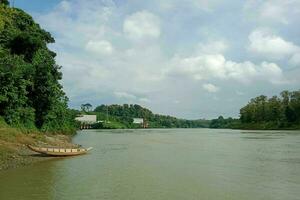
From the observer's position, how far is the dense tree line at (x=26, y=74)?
43.6 m

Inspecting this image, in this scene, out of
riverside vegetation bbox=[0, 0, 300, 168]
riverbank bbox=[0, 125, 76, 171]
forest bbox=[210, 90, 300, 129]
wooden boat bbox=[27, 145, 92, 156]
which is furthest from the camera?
forest bbox=[210, 90, 300, 129]

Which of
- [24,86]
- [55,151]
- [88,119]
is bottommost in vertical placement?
[55,151]

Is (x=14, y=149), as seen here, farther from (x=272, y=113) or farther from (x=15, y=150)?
(x=272, y=113)

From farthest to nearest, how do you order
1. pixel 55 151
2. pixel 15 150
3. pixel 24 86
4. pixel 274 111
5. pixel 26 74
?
pixel 274 111
pixel 26 74
pixel 24 86
pixel 55 151
pixel 15 150

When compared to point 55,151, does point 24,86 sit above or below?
above

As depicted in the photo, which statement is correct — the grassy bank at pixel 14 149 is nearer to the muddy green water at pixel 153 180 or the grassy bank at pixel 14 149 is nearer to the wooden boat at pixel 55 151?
the wooden boat at pixel 55 151

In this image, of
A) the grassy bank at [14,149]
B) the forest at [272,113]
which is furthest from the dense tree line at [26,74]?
the forest at [272,113]

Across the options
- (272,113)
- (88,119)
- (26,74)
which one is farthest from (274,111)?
(26,74)

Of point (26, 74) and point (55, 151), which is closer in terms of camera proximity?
point (55, 151)

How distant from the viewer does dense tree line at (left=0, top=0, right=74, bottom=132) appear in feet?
143

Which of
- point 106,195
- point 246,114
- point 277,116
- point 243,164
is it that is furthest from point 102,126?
point 106,195

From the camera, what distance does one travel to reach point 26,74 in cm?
4891

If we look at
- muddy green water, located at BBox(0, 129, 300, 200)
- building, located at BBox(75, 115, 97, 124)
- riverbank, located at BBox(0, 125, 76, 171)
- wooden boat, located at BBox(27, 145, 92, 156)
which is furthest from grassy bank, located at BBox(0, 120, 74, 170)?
building, located at BBox(75, 115, 97, 124)

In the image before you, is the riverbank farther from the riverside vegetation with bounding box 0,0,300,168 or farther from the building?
the building
